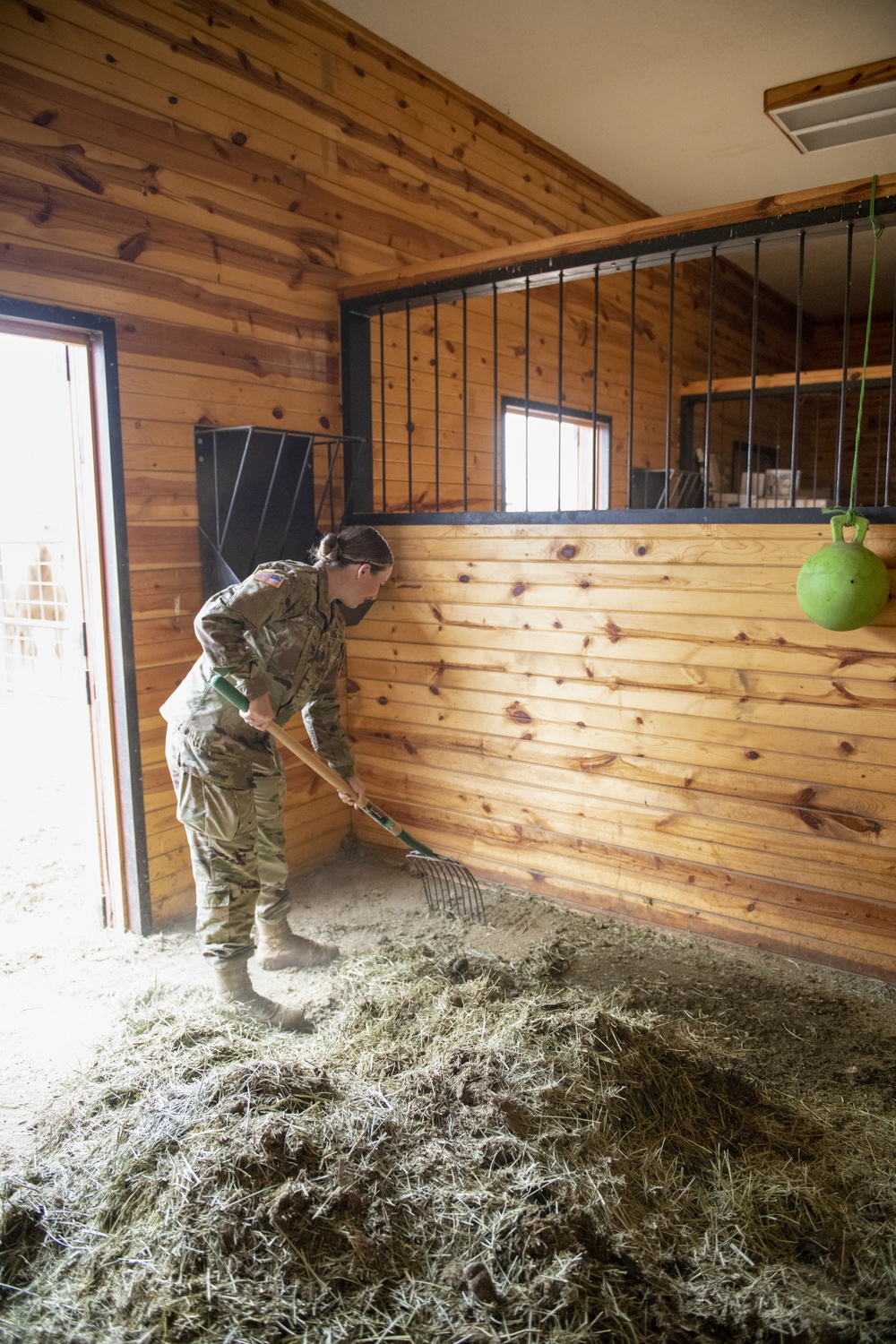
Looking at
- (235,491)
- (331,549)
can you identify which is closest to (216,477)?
(235,491)

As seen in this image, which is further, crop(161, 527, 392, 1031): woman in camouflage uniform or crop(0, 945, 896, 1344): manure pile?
crop(161, 527, 392, 1031): woman in camouflage uniform

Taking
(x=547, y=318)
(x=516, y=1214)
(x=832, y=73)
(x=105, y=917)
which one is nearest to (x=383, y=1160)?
(x=516, y=1214)

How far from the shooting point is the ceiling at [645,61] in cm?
389

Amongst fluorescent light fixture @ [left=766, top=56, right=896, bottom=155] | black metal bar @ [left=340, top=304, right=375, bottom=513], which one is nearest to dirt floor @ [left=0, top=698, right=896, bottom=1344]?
black metal bar @ [left=340, top=304, right=375, bottom=513]

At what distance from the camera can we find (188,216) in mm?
2932

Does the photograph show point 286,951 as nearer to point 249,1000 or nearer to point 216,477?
point 249,1000

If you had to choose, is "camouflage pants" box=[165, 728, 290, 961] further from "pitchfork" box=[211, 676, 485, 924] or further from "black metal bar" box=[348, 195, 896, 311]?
"black metal bar" box=[348, 195, 896, 311]

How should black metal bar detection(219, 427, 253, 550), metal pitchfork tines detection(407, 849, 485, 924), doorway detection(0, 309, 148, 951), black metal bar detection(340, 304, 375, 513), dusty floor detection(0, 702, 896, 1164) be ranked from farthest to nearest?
black metal bar detection(340, 304, 375, 513) → metal pitchfork tines detection(407, 849, 485, 924) → black metal bar detection(219, 427, 253, 550) → doorway detection(0, 309, 148, 951) → dusty floor detection(0, 702, 896, 1164)

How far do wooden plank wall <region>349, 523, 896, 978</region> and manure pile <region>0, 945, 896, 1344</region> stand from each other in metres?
0.76

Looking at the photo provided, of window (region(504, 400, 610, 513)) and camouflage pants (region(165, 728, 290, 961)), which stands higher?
window (region(504, 400, 610, 513))

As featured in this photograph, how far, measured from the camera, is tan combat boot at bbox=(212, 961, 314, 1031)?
2424 mm

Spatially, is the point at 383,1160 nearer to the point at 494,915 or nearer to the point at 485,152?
the point at 494,915

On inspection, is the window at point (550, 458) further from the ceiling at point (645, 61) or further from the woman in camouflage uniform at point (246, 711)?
the woman in camouflage uniform at point (246, 711)

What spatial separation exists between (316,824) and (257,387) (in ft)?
5.68
